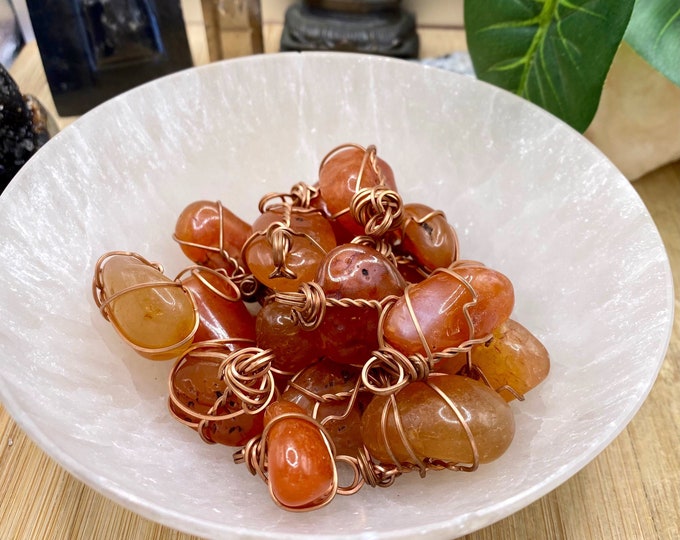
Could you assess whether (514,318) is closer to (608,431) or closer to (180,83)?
(608,431)

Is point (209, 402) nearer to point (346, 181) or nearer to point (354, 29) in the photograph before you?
point (346, 181)

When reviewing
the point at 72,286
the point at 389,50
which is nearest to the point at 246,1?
the point at 389,50

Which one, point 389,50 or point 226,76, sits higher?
point 226,76

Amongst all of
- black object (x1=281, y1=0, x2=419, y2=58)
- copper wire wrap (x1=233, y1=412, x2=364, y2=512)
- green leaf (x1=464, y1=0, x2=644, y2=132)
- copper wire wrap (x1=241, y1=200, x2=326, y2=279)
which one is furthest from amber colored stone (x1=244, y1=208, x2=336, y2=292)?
black object (x1=281, y1=0, x2=419, y2=58)

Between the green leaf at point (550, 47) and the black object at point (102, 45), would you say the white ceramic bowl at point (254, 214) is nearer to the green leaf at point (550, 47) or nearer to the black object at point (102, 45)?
the green leaf at point (550, 47)

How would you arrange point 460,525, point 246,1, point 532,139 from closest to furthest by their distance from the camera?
point 460,525
point 532,139
point 246,1

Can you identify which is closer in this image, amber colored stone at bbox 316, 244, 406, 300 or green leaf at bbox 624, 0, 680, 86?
amber colored stone at bbox 316, 244, 406, 300

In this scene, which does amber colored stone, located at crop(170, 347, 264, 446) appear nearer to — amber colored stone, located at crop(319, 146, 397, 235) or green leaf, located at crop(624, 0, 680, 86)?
amber colored stone, located at crop(319, 146, 397, 235)
